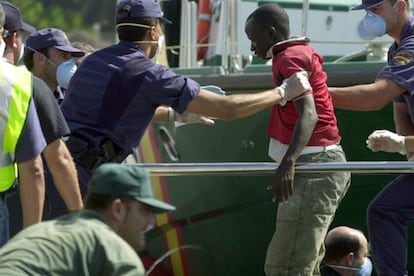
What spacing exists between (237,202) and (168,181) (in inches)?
25.1

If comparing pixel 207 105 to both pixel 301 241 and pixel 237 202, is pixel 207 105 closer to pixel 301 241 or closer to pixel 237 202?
pixel 301 241

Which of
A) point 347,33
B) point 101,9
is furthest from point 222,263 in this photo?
point 101,9

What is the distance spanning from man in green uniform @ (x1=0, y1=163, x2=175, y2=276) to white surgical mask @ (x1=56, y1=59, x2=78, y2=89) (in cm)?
287

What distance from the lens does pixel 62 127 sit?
6.43 metres

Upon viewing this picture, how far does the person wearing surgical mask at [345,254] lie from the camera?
773 cm

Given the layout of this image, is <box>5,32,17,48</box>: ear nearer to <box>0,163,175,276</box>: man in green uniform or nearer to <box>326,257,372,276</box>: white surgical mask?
<box>326,257,372,276</box>: white surgical mask

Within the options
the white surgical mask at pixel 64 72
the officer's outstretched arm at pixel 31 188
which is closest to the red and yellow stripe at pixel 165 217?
the white surgical mask at pixel 64 72

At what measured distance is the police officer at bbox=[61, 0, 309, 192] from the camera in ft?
22.1

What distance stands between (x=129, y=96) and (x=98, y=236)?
6.24 feet

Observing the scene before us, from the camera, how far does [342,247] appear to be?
25.4 ft

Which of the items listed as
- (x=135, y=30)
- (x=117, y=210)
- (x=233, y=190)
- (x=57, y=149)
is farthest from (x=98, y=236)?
(x=233, y=190)

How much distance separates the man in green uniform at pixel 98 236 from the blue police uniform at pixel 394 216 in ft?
7.54

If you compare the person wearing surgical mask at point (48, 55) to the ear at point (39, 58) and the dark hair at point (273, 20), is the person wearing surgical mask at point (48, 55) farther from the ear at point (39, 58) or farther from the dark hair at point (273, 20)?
the dark hair at point (273, 20)

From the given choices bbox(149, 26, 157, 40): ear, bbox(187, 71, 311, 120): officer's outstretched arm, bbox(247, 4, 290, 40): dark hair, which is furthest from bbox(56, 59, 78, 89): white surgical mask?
bbox(187, 71, 311, 120): officer's outstretched arm
